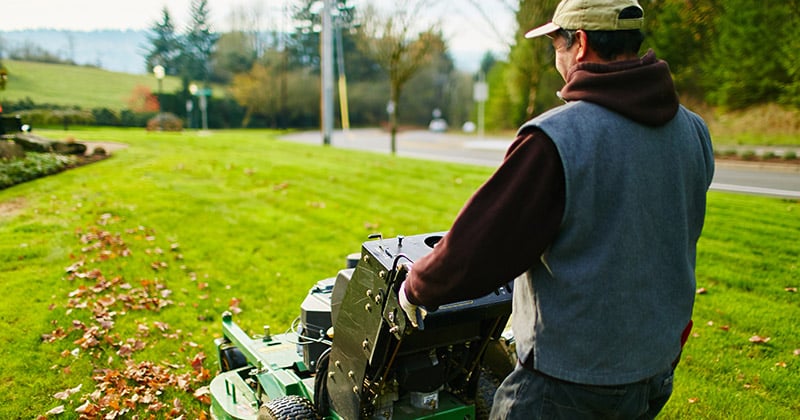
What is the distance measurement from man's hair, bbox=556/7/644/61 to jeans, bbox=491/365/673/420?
35.5 inches

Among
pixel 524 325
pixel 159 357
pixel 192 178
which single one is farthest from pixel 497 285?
pixel 192 178

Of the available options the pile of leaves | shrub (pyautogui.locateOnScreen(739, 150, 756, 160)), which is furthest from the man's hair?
shrub (pyautogui.locateOnScreen(739, 150, 756, 160))

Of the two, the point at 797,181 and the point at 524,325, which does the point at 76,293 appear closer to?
the point at 524,325

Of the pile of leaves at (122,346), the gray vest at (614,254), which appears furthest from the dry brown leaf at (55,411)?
the gray vest at (614,254)

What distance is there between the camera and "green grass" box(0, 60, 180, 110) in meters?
19.9

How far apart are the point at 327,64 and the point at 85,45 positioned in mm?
33711

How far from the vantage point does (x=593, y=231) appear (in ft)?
5.05

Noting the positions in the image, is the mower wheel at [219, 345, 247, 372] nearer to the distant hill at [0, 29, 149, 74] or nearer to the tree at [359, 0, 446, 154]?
the tree at [359, 0, 446, 154]

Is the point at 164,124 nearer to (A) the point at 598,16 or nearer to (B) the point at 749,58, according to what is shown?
(B) the point at 749,58

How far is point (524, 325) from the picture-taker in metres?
1.72

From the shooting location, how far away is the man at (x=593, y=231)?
1.52 metres

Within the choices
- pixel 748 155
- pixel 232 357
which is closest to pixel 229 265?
pixel 232 357

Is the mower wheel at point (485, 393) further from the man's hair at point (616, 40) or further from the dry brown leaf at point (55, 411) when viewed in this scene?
the dry brown leaf at point (55, 411)

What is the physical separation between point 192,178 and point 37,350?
22.4ft
